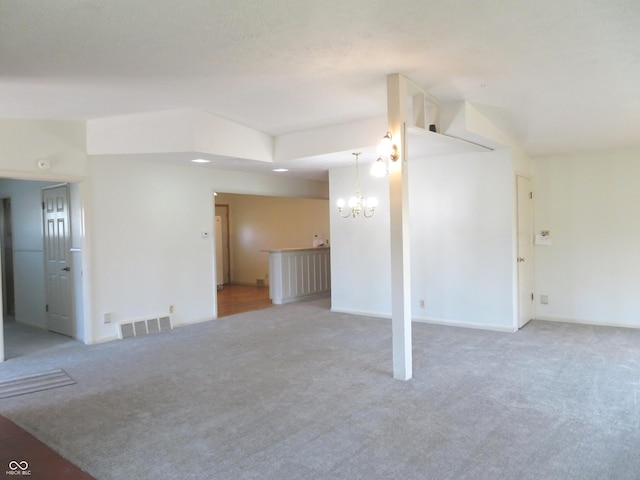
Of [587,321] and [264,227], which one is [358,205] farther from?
[264,227]

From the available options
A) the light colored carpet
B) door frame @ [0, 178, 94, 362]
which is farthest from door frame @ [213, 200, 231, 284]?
the light colored carpet

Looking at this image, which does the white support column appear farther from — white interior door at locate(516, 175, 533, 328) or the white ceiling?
white interior door at locate(516, 175, 533, 328)

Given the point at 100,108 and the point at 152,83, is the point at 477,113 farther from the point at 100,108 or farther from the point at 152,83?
the point at 100,108

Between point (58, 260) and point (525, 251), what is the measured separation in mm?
6345

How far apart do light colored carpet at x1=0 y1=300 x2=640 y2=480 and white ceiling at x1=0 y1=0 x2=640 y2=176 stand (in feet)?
8.26

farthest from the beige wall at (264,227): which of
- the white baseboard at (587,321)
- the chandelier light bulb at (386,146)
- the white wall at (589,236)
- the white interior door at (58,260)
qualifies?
the chandelier light bulb at (386,146)

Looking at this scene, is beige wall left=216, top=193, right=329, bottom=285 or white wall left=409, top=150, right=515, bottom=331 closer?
white wall left=409, top=150, right=515, bottom=331

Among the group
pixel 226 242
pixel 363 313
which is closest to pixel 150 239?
pixel 363 313

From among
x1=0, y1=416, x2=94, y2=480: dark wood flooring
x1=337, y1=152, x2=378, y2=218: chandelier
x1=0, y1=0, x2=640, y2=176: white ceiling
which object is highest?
x1=0, y1=0, x2=640, y2=176: white ceiling

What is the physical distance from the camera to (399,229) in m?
3.59

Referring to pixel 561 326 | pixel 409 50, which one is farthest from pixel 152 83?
pixel 561 326

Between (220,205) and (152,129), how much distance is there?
6272mm

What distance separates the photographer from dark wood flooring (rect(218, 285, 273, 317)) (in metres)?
7.28

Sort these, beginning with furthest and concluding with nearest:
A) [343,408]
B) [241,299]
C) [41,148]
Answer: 1. [241,299]
2. [41,148]
3. [343,408]
